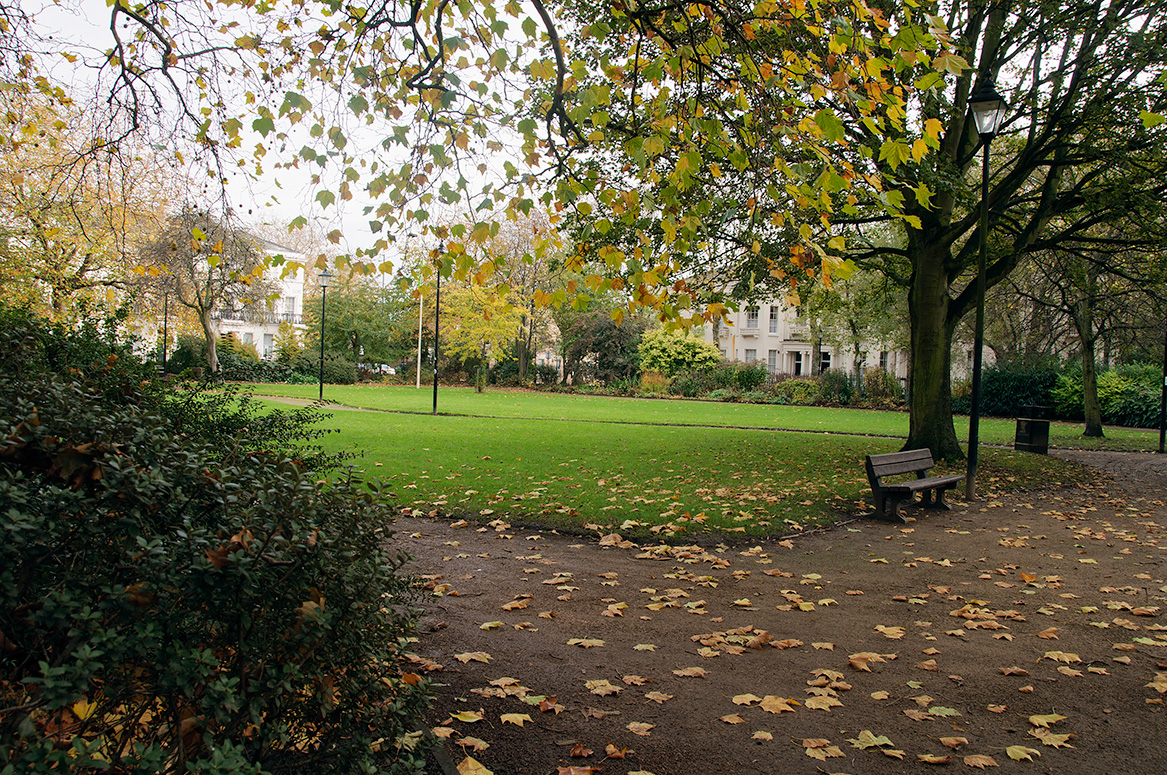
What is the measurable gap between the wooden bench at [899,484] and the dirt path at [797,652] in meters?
1.23

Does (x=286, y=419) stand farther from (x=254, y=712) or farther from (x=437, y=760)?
(x=254, y=712)

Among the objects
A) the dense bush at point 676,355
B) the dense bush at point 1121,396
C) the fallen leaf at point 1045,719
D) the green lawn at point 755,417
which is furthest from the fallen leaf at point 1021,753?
the dense bush at point 676,355

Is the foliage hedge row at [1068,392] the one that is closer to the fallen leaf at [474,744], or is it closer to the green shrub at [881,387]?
the green shrub at [881,387]

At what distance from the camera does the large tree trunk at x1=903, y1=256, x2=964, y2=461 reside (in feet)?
46.1

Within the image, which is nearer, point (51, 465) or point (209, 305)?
point (51, 465)

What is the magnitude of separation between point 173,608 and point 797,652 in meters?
3.95

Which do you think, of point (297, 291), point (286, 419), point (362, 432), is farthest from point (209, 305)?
point (286, 419)

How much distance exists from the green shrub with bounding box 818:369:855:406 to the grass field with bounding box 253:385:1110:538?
12.0 m

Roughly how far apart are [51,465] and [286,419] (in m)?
4.39

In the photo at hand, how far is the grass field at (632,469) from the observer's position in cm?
873

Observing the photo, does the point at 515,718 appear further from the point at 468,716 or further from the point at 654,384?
the point at 654,384

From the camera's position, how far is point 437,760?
3035 mm

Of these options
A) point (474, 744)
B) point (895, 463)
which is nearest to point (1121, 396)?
point (895, 463)

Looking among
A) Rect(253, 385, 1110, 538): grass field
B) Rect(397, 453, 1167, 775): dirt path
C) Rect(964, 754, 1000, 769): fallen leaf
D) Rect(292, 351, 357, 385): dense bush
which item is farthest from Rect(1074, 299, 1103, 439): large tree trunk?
Rect(292, 351, 357, 385): dense bush
